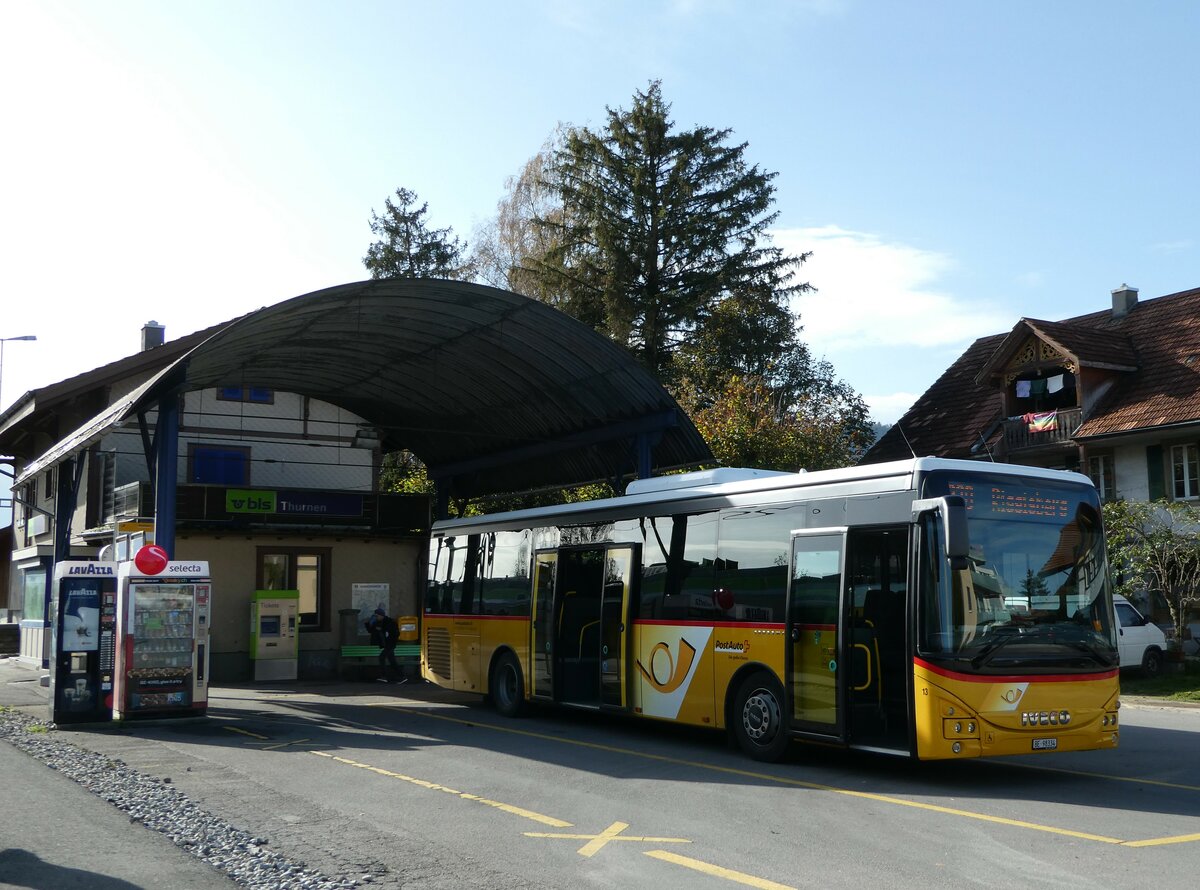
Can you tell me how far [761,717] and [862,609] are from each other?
1923mm

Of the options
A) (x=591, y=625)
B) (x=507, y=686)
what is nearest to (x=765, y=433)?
(x=507, y=686)

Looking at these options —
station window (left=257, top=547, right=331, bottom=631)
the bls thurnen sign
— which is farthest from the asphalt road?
station window (left=257, top=547, right=331, bottom=631)

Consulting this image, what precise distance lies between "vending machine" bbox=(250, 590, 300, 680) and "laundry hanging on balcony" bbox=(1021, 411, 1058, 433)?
2161 cm

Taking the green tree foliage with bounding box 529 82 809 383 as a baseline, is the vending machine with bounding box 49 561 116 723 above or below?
below

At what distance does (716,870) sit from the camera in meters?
7.75

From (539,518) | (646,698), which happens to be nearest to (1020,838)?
(646,698)

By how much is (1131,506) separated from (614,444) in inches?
451

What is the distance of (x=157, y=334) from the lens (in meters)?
37.0

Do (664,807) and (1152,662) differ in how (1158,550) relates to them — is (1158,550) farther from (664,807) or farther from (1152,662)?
(664,807)

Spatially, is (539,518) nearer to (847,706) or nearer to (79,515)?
(847,706)

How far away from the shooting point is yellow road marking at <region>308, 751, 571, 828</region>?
950 cm

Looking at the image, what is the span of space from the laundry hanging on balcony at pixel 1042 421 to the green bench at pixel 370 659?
19.4m

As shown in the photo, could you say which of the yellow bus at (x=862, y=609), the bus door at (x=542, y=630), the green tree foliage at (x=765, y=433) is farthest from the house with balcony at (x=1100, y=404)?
the yellow bus at (x=862, y=609)

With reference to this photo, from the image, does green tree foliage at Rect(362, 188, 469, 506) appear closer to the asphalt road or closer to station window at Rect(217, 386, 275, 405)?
station window at Rect(217, 386, 275, 405)
